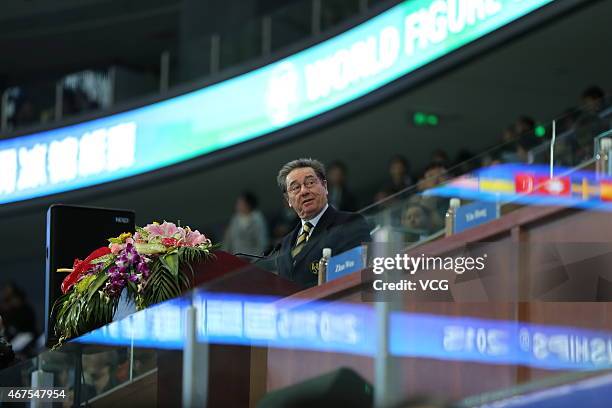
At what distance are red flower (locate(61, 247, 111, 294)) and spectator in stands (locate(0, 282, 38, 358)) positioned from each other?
6.16 meters

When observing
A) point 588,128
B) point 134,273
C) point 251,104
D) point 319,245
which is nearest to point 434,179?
point 588,128

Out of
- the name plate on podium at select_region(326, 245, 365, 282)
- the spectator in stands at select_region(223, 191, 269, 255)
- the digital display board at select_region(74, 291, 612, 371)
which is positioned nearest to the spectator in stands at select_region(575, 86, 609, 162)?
the name plate on podium at select_region(326, 245, 365, 282)

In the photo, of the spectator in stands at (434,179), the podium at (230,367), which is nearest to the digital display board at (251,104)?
the spectator in stands at (434,179)

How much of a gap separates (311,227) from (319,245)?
252 mm

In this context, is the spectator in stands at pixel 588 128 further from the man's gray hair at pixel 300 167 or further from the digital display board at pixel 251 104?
the digital display board at pixel 251 104

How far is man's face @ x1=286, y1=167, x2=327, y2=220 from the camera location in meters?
4.47

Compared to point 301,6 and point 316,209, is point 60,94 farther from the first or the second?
point 316,209

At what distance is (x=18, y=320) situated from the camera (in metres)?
10.4

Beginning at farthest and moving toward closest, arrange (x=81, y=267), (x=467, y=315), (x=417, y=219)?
(x=417, y=219) → (x=81, y=267) → (x=467, y=315)

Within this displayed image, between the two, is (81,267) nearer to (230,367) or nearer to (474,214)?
(230,367)

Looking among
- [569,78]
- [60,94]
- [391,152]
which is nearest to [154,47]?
[60,94]

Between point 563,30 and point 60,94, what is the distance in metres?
6.79

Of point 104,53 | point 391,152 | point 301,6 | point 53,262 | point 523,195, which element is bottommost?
point 53,262

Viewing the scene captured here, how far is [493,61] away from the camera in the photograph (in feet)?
33.0
